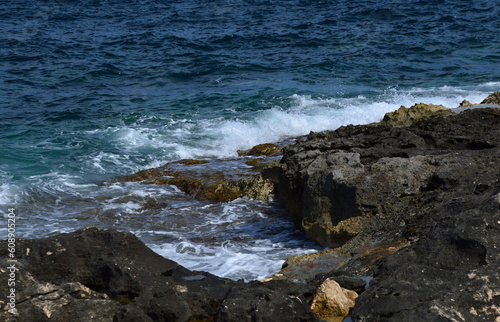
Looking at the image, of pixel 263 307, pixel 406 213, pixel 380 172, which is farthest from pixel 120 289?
pixel 380 172

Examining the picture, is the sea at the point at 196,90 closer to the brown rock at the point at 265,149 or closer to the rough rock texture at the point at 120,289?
the brown rock at the point at 265,149

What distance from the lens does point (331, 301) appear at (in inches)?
163

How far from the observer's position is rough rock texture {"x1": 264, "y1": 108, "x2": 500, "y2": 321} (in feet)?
12.0

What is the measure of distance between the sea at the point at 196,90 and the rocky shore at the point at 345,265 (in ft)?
2.83

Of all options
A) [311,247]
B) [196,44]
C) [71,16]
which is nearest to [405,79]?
[196,44]

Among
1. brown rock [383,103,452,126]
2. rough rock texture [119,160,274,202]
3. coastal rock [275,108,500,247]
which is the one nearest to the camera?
coastal rock [275,108,500,247]

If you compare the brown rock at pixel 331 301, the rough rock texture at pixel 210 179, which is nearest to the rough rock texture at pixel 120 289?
the brown rock at pixel 331 301

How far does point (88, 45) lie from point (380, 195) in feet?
57.6

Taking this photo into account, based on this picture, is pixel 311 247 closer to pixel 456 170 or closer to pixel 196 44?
pixel 456 170

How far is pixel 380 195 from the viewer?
250 inches

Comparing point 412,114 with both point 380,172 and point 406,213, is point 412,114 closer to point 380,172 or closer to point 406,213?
point 380,172

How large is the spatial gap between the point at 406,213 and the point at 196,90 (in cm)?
1219

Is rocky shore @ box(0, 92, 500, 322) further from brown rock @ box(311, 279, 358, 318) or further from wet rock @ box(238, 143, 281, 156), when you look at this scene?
wet rock @ box(238, 143, 281, 156)

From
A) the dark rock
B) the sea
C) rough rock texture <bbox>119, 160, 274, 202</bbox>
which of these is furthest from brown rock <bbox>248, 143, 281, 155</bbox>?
the dark rock
